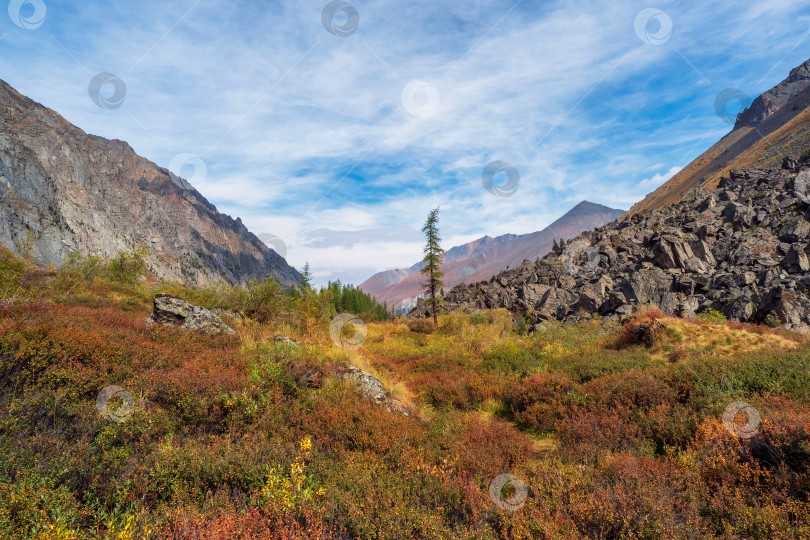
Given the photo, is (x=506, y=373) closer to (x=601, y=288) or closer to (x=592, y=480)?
(x=592, y=480)

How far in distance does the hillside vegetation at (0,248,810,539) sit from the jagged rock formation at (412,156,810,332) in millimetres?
15504

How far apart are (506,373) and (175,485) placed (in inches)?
432

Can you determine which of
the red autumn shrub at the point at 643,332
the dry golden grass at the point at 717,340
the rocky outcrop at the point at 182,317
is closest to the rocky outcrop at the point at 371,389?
the rocky outcrop at the point at 182,317

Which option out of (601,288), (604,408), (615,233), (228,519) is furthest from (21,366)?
(615,233)

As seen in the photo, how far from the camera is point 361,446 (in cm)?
628

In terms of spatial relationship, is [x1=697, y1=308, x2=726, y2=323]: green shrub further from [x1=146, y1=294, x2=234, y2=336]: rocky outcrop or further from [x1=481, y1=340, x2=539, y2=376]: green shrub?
[x1=146, y1=294, x2=234, y2=336]: rocky outcrop

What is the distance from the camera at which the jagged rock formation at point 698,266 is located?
77.5 feet

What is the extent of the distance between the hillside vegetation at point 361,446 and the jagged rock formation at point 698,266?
50.9 ft

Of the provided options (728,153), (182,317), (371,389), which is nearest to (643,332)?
(371,389)

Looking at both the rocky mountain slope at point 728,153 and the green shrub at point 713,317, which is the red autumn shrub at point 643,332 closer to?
the green shrub at point 713,317

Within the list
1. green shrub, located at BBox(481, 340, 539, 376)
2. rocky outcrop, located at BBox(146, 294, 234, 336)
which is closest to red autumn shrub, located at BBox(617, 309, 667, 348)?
green shrub, located at BBox(481, 340, 539, 376)

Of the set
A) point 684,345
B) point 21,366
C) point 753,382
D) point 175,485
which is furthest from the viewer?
point 684,345

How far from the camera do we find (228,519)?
143 inches

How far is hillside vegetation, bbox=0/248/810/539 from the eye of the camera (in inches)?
154
